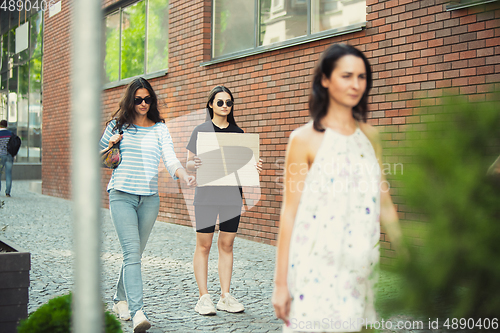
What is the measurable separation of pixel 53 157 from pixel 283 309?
572 inches

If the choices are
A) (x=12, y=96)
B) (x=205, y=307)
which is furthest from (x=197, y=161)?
(x=12, y=96)

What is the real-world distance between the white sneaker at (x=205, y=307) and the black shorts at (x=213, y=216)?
0.56 metres

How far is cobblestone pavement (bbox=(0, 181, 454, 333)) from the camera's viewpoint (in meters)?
4.13

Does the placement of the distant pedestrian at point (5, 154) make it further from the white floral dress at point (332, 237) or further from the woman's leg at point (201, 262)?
the white floral dress at point (332, 237)

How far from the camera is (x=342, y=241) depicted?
1.96 meters

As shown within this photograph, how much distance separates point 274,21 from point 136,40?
4649 mm

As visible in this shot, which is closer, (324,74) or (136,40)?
(324,74)

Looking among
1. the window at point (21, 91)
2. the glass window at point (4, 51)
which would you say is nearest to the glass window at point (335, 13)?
the window at point (21, 91)

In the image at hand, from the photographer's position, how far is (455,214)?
119 cm

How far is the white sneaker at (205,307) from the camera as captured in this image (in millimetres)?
4270

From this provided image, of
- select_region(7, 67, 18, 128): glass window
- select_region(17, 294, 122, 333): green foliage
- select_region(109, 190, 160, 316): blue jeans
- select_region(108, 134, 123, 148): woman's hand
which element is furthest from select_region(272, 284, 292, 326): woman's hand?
select_region(7, 67, 18, 128): glass window

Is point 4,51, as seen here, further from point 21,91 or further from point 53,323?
point 53,323

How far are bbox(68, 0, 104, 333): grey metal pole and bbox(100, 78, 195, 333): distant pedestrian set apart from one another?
2563mm

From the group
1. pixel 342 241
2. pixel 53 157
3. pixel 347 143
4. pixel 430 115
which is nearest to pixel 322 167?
pixel 347 143
